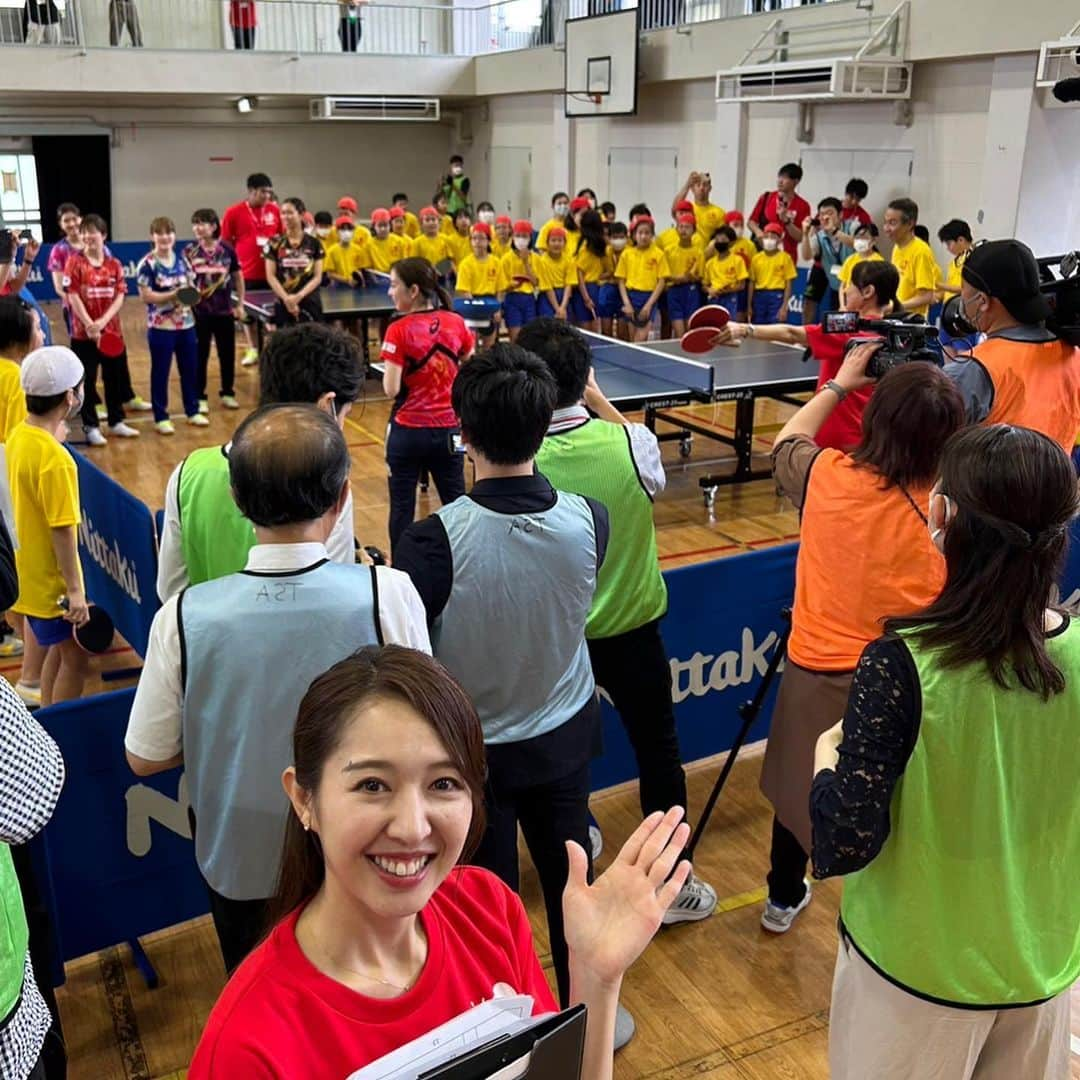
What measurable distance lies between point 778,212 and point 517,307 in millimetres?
3516

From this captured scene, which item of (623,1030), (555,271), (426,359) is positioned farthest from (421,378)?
(555,271)

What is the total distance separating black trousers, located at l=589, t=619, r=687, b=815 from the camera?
126 inches

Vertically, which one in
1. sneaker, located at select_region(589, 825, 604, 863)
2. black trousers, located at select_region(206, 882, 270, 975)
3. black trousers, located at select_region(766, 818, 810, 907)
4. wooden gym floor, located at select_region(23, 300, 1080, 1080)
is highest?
black trousers, located at select_region(206, 882, 270, 975)

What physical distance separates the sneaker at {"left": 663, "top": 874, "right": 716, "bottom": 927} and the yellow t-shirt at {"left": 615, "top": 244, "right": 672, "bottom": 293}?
919cm

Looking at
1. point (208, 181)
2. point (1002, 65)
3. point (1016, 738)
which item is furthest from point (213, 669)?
point (208, 181)

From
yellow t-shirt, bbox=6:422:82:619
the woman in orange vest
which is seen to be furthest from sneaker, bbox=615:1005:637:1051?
yellow t-shirt, bbox=6:422:82:619

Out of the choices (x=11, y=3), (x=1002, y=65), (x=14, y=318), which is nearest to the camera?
(x=14, y=318)

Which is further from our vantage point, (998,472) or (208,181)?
(208,181)

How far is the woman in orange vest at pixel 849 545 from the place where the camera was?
8.11 feet

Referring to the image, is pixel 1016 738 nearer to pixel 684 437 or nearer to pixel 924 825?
pixel 924 825

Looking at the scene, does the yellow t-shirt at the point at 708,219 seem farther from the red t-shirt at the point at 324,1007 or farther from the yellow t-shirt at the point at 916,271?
the red t-shirt at the point at 324,1007

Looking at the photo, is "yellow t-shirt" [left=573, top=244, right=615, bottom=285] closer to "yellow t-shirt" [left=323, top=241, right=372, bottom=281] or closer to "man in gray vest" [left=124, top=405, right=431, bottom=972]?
"yellow t-shirt" [left=323, top=241, right=372, bottom=281]

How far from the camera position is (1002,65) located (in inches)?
419

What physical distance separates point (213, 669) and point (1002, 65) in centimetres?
1118
